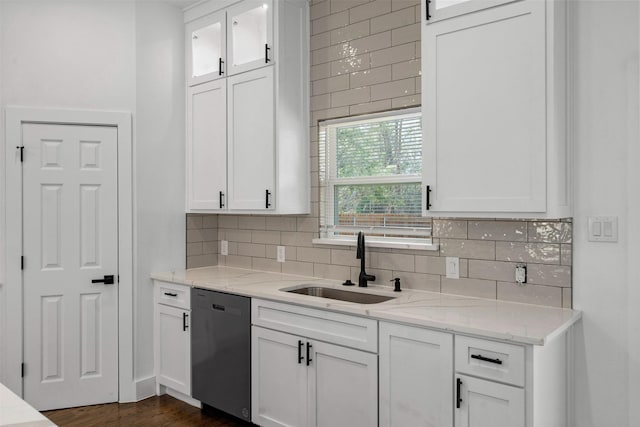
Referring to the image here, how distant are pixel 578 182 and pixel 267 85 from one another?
1930 millimetres

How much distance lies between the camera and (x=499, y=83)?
2350mm

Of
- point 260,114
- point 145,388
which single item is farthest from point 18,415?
point 145,388

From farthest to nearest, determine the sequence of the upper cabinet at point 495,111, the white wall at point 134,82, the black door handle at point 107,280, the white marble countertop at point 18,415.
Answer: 1. the black door handle at point 107,280
2. the white wall at point 134,82
3. the upper cabinet at point 495,111
4. the white marble countertop at point 18,415

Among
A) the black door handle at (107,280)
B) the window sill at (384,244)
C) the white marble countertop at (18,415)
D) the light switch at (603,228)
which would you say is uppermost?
the light switch at (603,228)

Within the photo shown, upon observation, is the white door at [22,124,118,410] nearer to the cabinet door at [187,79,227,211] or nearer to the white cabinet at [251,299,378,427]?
the cabinet door at [187,79,227,211]

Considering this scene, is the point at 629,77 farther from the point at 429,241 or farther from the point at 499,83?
the point at 429,241

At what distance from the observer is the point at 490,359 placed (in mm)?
2127

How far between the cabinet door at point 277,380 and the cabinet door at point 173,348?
2.18 feet

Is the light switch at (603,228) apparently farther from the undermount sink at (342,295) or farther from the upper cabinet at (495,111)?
the undermount sink at (342,295)

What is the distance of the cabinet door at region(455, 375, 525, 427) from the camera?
207 centimetres

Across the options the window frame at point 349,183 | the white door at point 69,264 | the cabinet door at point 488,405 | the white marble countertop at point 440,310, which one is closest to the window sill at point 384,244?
the window frame at point 349,183

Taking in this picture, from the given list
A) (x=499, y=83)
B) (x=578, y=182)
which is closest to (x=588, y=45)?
(x=499, y=83)

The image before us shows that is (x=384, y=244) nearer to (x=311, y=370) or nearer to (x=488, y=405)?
(x=311, y=370)

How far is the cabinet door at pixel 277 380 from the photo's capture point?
112 inches
